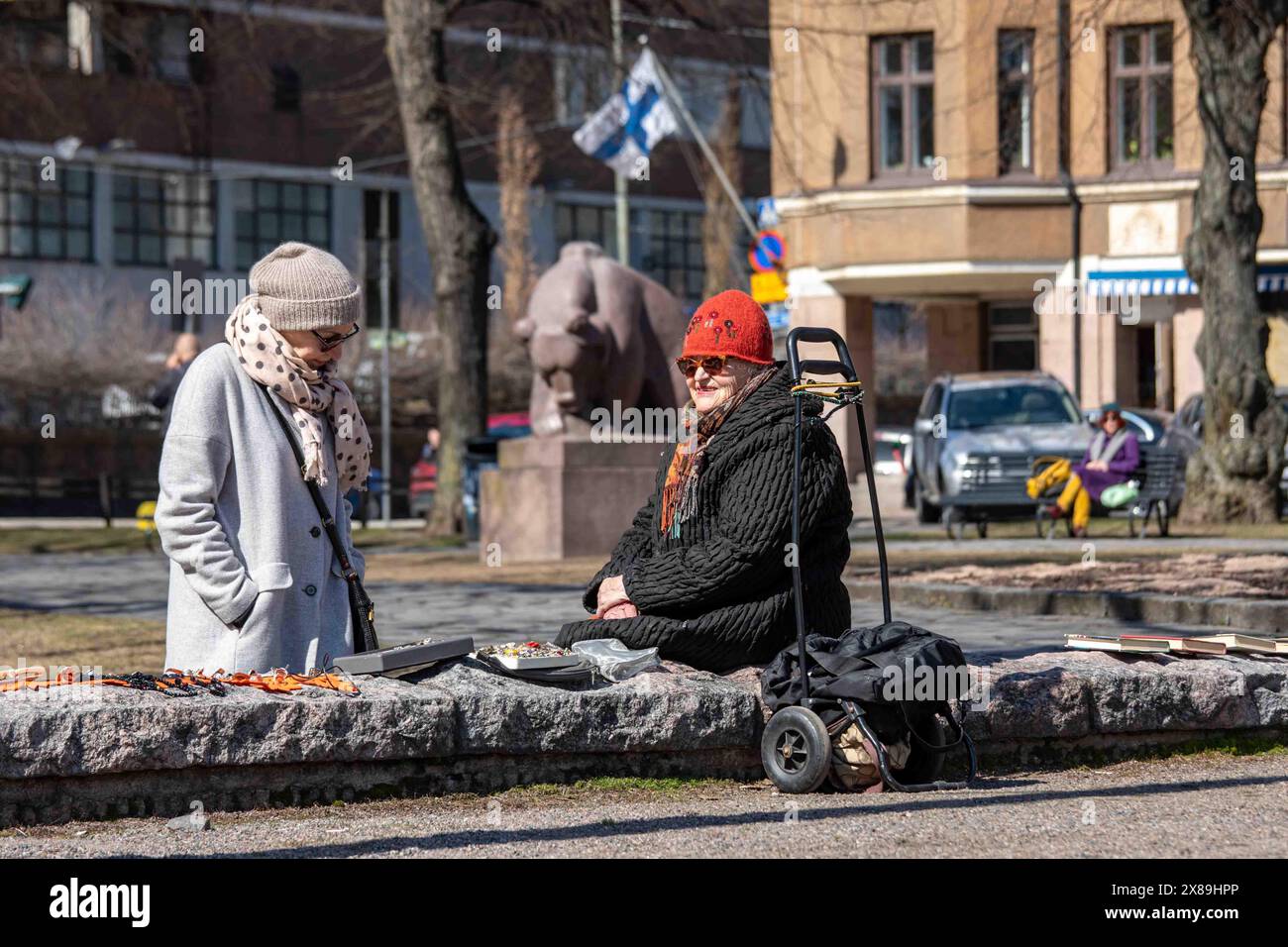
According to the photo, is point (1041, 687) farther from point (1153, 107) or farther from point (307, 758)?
point (1153, 107)

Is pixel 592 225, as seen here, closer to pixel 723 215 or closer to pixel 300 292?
pixel 723 215

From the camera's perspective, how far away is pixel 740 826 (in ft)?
21.1

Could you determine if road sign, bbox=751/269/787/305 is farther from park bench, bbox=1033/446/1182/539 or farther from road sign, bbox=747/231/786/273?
park bench, bbox=1033/446/1182/539

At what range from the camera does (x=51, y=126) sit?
5722cm

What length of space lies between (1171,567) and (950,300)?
27538mm

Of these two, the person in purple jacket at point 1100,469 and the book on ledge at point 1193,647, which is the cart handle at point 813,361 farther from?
the person in purple jacket at point 1100,469

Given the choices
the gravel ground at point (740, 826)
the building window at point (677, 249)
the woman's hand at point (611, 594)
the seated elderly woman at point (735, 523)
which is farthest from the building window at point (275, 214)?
the gravel ground at point (740, 826)

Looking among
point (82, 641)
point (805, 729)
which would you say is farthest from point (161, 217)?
point (805, 729)

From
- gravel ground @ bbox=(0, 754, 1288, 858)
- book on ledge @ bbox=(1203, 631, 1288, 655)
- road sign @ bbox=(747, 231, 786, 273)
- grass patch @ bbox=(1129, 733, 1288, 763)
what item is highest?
road sign @ bbox=(747, 231, 786, 273)

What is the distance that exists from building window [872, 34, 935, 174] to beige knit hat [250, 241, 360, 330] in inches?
1300

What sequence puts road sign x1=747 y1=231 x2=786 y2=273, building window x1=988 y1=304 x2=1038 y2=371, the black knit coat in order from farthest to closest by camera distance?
building window x1=988 y1=304 x2=1038 y2=371, road sign x1=747 y1=231 x2=786 y2=273, the black knit coat

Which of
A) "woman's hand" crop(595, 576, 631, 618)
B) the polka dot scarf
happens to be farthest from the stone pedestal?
the polka dot scarf

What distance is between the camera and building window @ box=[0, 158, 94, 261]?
197 feet

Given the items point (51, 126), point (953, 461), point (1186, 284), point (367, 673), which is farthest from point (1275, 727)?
point (51, 126)
